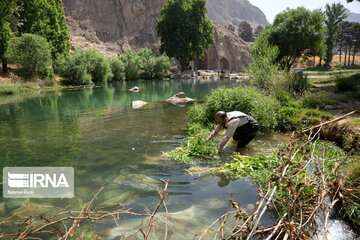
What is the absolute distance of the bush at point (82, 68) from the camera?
4200 centimetres

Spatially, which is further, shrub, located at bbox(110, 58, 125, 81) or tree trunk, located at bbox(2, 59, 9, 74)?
shrub, located at bbox(110, 58, 125, 81)

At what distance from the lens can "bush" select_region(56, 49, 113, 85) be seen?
42000 mm

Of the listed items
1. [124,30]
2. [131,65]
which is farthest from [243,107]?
[124,30]

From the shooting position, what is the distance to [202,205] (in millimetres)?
5445

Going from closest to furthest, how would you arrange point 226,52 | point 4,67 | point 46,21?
point 4,67 → point 46,21 → point 226,52

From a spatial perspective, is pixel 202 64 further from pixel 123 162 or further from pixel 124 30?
pixel 123 162

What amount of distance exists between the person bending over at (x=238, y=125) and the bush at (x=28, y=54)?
39.1 m

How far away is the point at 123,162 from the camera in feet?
26.5

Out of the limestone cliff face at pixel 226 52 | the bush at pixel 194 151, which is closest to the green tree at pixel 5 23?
the bush at pixel 194 151

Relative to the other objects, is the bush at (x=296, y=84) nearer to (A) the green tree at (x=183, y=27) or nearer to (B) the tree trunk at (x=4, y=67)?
(B) the tree trunk at (x=4, y=67)

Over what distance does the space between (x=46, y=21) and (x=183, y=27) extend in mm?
32188

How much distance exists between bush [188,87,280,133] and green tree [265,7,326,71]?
25.5m

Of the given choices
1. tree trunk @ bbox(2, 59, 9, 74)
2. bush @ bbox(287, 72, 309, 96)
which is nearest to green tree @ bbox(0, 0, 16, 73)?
tree trunk @ bbox(2, 59, 9, 74)

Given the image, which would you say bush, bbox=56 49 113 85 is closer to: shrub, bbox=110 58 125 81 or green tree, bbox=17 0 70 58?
green tree, bbox=17 0 70 58
